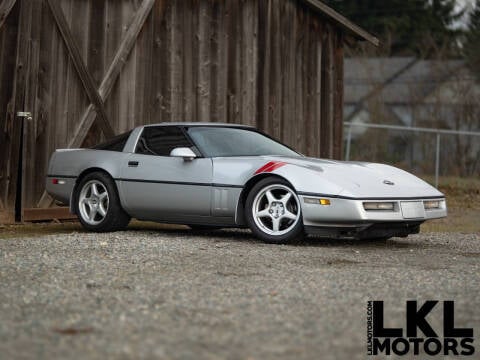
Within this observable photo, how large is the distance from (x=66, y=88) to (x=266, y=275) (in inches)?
259

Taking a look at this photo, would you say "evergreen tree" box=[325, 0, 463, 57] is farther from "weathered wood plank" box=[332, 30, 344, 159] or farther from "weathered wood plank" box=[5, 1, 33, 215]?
A: "weathered wood plank" box=[5, 1, 33, 215]

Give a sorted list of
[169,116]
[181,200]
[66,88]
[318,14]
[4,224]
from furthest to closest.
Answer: [318,14], [169,116], [66,88], [4,224], [181,200]

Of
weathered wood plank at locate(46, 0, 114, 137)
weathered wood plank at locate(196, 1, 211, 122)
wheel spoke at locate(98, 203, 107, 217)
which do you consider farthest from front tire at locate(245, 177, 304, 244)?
weathered wood plank at locate(196, 1, 211, 122)

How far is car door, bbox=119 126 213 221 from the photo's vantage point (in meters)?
9.96

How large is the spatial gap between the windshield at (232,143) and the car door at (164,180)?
0.13 m

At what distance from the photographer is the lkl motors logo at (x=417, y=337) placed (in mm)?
4676

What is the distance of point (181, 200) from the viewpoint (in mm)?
10055

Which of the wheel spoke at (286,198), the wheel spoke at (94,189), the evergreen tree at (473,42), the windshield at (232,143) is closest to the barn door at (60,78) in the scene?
the wheel spoke at (94,189)

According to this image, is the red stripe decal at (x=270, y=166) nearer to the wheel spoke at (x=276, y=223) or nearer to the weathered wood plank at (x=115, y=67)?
the wheel spoke at (x=276, y=223)

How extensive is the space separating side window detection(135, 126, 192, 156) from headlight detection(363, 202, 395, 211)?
220 cm

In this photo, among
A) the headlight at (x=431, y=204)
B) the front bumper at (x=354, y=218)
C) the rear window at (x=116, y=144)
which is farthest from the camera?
the rear window at (x=116, y=144)

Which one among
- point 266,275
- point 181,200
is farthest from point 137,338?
point 181,200

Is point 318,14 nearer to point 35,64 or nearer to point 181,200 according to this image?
point 35,64

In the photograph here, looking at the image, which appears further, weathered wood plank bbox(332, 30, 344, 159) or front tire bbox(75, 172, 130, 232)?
weathered wood plank bbox(332, 30, 344, 159)
